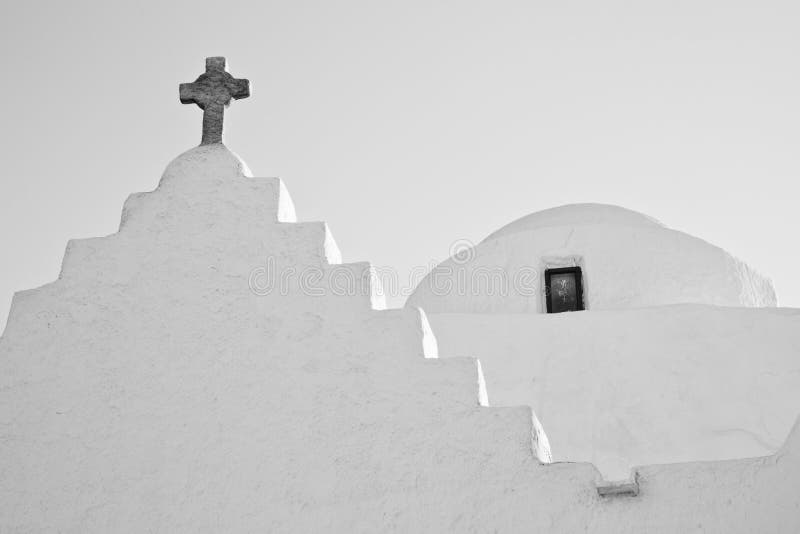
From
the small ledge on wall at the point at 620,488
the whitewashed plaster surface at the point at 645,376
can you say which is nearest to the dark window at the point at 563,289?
the whitewashed plaster surface at the point at 645,376

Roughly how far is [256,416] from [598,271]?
23.9ft

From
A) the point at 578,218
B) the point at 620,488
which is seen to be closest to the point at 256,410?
the point at 620,488

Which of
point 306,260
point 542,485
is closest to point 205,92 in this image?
point 306,260

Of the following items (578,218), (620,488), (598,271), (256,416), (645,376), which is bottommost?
(620,488)

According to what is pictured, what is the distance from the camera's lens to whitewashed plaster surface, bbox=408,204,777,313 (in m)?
10.8

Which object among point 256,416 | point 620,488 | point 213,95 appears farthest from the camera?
point 213,95

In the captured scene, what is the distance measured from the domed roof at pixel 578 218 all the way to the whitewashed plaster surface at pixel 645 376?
278cm

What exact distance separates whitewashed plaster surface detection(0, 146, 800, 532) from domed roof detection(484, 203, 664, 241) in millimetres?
7371

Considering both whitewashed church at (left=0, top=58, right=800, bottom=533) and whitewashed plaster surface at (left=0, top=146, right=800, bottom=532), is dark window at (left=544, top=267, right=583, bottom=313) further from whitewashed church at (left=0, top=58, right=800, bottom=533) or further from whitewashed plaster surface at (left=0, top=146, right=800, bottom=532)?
whitewashed plaster surface at (left=0, top=146, right=800, bottom=532)

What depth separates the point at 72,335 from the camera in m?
4.77

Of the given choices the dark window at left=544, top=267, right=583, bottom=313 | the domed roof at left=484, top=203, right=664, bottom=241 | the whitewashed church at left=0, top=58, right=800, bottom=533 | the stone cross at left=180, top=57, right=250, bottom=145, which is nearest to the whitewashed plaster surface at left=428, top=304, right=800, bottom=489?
the dark window at left=544, top=267, right=583, bottom=313

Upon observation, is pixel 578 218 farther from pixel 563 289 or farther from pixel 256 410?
pixel 256 410

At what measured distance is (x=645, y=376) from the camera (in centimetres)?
835

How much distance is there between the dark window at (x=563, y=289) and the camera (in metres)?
10.7
